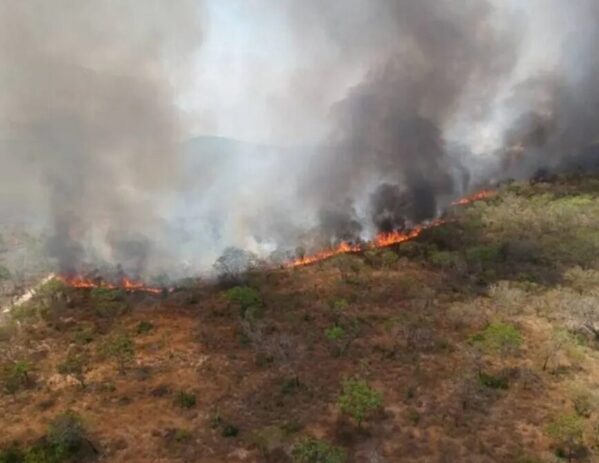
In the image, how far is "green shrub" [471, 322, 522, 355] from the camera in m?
37.1

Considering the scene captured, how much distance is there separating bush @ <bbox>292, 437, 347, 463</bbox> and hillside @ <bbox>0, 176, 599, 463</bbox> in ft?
0.22

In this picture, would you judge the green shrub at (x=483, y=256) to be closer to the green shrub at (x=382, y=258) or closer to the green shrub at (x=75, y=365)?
the green shrub at (x=382, y=258)

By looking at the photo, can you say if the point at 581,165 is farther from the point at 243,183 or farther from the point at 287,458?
the point at 287,458

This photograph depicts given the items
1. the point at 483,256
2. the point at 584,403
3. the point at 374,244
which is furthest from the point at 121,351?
the point at 483,256

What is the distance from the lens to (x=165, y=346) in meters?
40.2

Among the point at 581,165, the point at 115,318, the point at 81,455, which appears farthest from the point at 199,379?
the point at 581,165

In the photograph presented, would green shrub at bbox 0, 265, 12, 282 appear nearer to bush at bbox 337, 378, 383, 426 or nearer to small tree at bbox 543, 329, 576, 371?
bush at bbox 337, 378, 383, 426

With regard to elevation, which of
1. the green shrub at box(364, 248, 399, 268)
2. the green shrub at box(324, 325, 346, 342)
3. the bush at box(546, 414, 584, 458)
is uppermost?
the green shrub at box(364, 248, 399, 268)

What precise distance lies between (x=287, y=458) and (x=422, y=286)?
22497 mm

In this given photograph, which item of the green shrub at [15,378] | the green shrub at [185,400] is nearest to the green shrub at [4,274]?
the green shrub at [15,378]

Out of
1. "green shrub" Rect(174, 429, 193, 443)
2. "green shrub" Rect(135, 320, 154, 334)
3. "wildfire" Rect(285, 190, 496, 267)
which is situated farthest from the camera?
"wildfire" Rect(285, 190, 496, 267)

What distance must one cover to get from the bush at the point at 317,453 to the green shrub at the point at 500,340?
1376 cm

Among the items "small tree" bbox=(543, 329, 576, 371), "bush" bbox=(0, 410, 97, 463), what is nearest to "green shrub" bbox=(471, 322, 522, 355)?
"small tree" bbox=(543, 329, 576, 371)

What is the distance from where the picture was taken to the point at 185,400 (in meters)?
33.6
